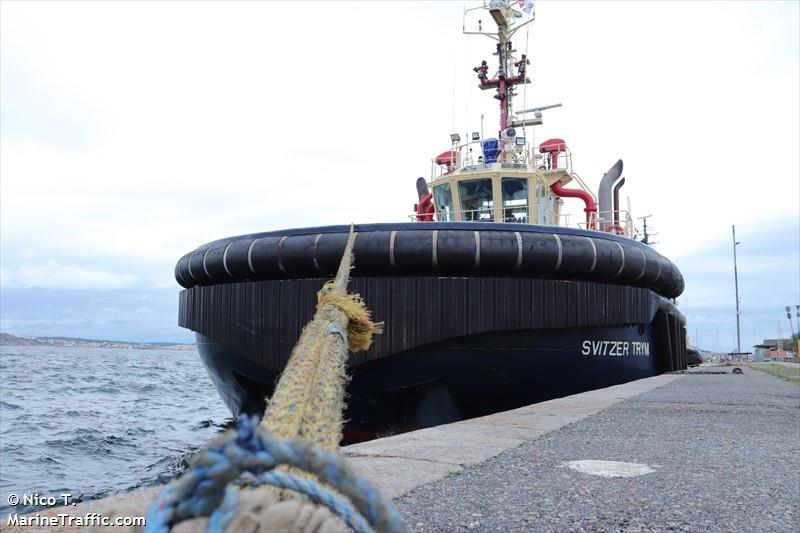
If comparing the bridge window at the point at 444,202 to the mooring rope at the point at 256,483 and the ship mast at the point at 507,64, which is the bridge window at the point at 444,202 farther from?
the mooring rope at the point at 256,483

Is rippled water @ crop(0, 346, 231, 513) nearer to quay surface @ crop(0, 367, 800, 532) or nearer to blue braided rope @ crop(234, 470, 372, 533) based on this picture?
quay surface @ crop(0, 367, 800, 532)


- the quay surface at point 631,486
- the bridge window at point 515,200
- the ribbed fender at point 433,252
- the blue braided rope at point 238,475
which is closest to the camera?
the blue braided rope at point 238,475

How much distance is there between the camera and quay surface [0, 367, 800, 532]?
6.82 feet

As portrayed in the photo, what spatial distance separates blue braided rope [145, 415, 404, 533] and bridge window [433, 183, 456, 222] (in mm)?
8714

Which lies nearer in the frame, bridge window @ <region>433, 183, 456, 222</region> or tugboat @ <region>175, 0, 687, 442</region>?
tugboat @ <region>175, 0, 687, 442</region>

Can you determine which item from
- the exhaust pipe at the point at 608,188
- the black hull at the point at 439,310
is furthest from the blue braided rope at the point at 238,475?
the exhaust pipe at the point at 608,188

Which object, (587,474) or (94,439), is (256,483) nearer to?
(587,474)

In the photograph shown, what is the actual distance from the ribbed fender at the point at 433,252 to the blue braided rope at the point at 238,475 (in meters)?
5.20

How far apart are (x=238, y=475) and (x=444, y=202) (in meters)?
9.02

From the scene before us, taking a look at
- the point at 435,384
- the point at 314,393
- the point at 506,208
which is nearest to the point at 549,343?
the point at 435,384

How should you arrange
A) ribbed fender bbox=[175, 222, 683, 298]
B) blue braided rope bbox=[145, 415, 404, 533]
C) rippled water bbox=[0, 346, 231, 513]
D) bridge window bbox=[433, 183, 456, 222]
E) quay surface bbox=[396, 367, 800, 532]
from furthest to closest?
bridge window bbox=[433, 183, 456, 222]
ribbed fender bbox=[175, 222, 683, 298]
rippled water bbox=[0, 346, 231, 513]
quay surface bbox=[396, 367, 800, 532]
blue braided rope bbox=[145, 415, 404, 533]

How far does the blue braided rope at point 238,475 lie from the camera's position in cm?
65

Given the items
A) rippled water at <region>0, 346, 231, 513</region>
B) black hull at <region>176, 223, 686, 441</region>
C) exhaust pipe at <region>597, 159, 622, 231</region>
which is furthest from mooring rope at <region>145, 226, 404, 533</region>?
exhaust pipe at <region>597, 159, 622, 231</region>

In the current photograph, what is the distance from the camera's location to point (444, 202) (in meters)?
9.56
